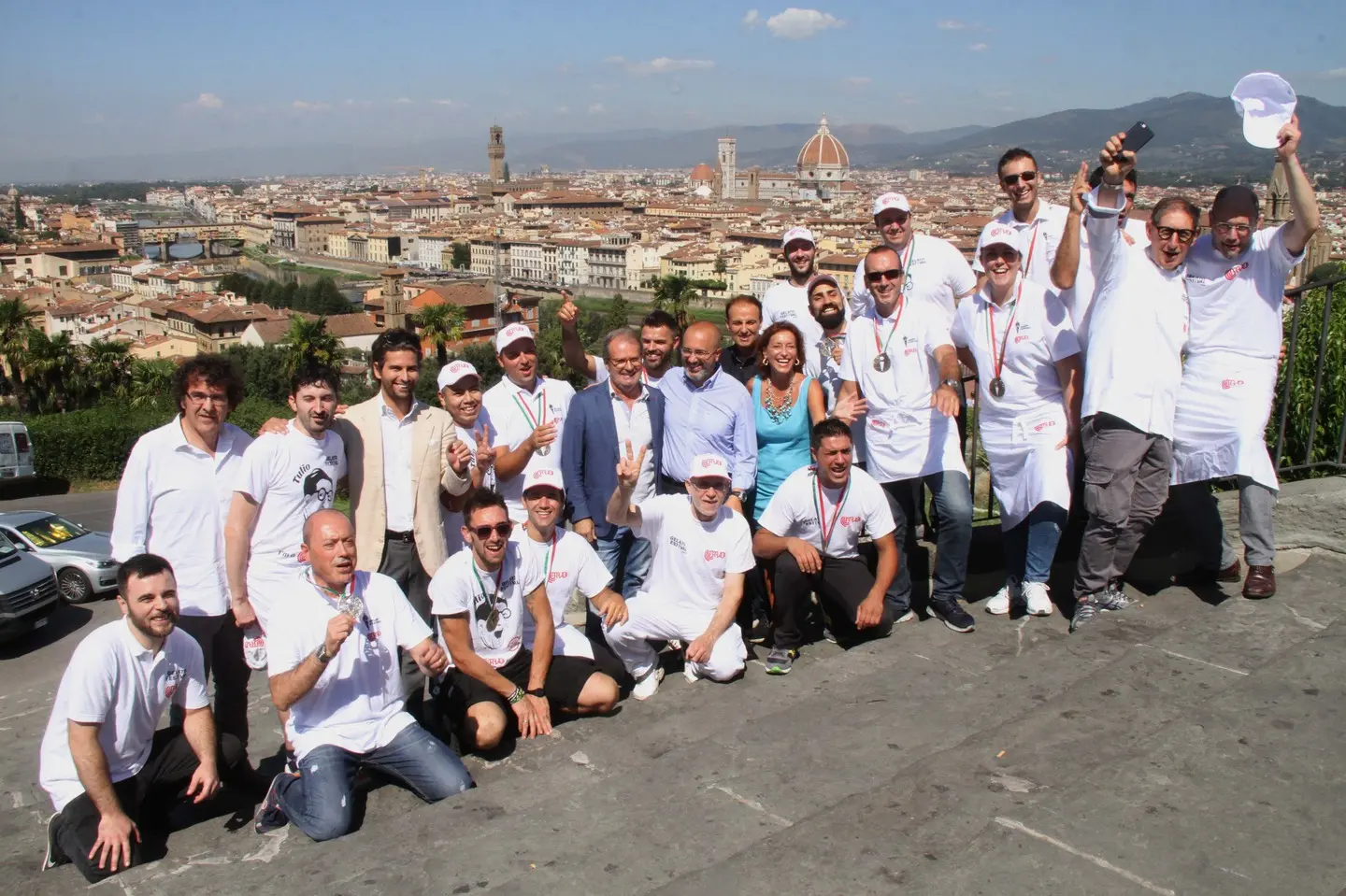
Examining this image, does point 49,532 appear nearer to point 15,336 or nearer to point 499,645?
point 499,645

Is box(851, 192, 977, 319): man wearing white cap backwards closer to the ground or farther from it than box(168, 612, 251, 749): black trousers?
farther from it

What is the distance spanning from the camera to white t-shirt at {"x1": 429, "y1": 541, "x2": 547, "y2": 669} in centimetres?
376

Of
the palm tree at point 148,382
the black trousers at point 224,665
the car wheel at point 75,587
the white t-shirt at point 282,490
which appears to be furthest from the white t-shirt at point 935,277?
the palm tree at point 148,382

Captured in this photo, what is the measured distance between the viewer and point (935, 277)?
15.3 ft

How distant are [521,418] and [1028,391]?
204 centimetres

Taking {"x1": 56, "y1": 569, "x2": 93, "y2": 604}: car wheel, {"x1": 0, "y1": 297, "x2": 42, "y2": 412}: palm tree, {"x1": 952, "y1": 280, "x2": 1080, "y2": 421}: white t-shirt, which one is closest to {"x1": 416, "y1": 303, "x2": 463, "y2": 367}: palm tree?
{"x1": 0, "y1": 297, "x2": 42, "y2": 412}: palm tree

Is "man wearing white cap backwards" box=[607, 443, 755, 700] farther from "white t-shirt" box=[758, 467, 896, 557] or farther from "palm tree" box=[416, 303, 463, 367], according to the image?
"palm tree" box=[416, 303, 463, 367]

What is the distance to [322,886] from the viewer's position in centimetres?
268

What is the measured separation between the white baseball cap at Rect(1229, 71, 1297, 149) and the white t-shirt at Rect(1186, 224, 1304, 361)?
34cm

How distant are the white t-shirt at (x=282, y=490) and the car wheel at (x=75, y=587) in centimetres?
887

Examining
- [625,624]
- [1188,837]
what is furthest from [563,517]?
[1188,837]

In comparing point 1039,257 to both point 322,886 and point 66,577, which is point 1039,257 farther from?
point 66,577

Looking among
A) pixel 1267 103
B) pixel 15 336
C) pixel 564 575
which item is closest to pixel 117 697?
pixel 564 575

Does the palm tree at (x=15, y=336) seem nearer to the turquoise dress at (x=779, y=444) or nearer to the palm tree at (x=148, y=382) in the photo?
the palm tree at (x=148, y=382)
